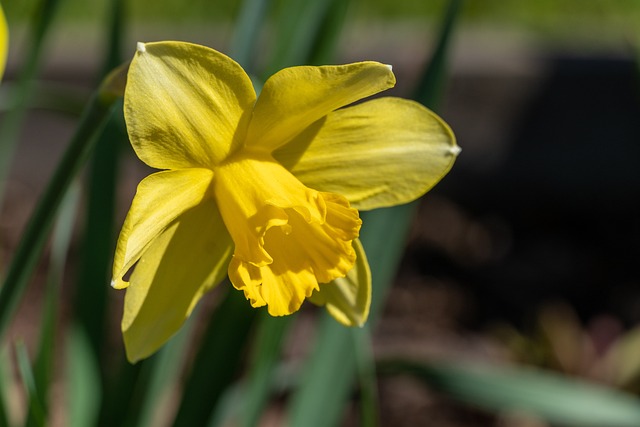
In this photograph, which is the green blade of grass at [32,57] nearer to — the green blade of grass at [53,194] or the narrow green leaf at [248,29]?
the narrow green leaf at [248,29]

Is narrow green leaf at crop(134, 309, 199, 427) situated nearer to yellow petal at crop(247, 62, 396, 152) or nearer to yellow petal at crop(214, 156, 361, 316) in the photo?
yellow petal at crop(214, 156, 361, 316)

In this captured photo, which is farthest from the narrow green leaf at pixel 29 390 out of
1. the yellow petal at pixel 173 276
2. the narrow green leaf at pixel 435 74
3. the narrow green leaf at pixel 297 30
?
the narrow green leaf at pixel 435 74

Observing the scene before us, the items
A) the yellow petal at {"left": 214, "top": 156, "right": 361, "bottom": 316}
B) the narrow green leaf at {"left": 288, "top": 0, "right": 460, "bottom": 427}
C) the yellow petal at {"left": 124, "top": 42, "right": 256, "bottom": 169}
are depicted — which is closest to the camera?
the yellow petal at {"left": 124, "top": 42, "right": 256, "bottom": 169}

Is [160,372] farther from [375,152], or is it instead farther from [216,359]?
[375,152]

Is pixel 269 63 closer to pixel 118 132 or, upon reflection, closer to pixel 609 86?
pixel 118 132

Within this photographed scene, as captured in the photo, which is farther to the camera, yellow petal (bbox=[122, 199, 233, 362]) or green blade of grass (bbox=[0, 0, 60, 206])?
green blade of grass (bbox=[0, 0, 60, 206])

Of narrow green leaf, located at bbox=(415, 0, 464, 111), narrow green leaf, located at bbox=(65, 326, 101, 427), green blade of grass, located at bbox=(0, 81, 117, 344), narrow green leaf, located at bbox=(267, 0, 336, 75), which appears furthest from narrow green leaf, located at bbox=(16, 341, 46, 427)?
narrow green leaf, located at bbox=(415, 0, 464, 111)

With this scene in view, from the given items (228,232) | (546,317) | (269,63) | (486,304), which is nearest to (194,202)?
(228,232)
